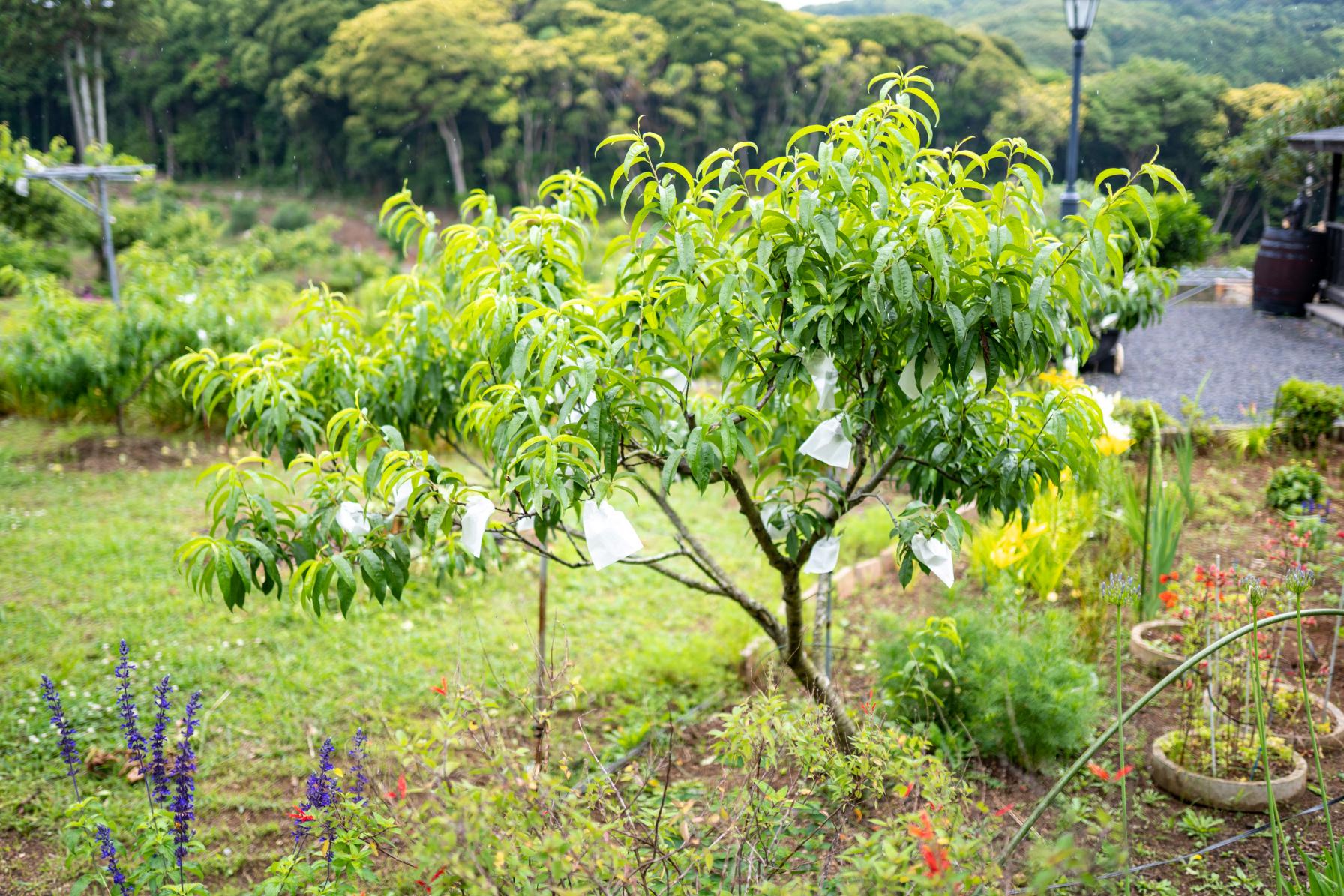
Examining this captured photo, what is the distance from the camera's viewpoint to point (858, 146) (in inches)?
58.5

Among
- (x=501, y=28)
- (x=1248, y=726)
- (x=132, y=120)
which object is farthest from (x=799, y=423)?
(x=132, y=120)

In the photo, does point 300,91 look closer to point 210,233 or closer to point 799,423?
point 210,233

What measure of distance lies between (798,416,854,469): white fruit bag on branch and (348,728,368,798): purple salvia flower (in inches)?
33.9

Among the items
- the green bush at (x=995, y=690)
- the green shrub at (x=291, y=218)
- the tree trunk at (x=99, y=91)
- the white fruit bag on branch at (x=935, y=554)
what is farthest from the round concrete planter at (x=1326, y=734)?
the tree trunk at (x=99, y=91)

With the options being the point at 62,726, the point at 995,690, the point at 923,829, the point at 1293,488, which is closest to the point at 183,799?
the point at 62,726

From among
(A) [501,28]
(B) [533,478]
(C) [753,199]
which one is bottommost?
(B) [533,478]

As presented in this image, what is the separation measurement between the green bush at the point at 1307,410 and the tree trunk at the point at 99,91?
1620cm

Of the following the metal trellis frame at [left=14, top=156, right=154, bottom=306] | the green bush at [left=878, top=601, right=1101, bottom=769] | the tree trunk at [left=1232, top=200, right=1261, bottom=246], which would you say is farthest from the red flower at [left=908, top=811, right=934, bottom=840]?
the tree trunk at [left=1232, top=200, right=1261, bottom=246]

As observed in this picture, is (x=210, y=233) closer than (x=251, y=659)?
No

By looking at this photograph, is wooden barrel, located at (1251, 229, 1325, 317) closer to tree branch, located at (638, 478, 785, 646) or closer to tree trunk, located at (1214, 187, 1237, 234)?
tree trunk, located at (1214, 187, 1237, 234)

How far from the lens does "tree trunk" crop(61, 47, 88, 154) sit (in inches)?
568

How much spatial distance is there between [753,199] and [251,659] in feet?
7.93

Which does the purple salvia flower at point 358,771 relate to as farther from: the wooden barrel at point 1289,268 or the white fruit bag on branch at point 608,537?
the wooden barrel at point 1289,268

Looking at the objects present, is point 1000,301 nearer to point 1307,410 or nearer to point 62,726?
point 62,726
